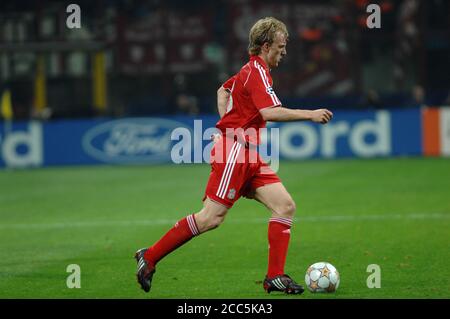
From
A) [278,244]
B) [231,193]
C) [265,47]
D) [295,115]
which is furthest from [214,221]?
[265,47]

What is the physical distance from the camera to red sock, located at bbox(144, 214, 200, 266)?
855 cm

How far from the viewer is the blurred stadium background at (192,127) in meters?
11.4

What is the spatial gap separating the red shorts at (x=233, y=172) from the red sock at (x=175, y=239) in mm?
291

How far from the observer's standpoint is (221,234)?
1276cm

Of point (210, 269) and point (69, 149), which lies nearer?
point (210, 269)

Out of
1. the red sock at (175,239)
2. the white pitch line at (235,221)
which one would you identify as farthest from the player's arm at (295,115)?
the white pitch line at (235,221)

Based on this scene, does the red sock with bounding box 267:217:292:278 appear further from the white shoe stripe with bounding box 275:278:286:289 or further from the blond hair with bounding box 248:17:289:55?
the blond hair with bounding box 248:17:289:55

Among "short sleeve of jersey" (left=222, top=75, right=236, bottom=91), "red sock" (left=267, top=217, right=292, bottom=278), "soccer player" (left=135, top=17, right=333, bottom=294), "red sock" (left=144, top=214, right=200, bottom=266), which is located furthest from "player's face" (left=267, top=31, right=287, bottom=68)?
"red sock" (left=144, top=214, right=200, bottom=266)

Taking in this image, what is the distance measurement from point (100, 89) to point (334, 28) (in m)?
7.01

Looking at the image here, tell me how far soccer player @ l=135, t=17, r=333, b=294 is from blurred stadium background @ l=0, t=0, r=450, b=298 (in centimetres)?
76

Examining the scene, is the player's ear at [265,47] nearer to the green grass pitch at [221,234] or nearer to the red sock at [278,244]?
the red sock at [278,244]
